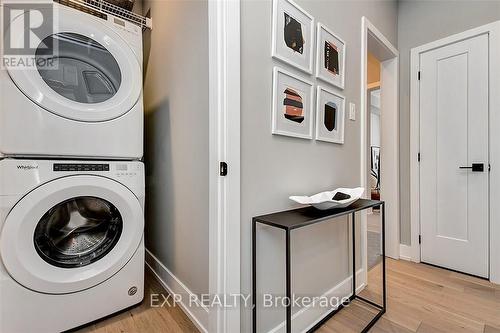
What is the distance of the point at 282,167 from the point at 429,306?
1450mm

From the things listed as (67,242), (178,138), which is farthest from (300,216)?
(67,242)

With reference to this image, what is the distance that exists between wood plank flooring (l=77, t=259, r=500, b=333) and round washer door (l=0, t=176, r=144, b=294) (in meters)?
0.33

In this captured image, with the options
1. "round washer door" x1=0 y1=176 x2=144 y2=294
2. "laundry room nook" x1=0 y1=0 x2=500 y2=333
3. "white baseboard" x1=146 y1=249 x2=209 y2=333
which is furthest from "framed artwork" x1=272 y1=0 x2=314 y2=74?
"white baseboard" x1=146 y1=249 x2=209 y2=333

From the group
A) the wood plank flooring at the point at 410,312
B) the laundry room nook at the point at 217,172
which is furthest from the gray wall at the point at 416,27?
the wood plank flooring at the point at 410,312

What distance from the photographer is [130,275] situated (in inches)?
56.3

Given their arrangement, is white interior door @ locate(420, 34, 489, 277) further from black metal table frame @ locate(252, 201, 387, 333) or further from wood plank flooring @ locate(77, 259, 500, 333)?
black metal table frame @ locate(252, 201, 387, 333)

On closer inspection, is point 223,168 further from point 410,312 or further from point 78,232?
point 410,312

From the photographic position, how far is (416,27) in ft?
7.74

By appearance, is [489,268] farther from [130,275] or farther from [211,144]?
[130,275]

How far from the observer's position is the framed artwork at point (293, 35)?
119cm

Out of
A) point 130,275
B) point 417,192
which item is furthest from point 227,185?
point 417,192

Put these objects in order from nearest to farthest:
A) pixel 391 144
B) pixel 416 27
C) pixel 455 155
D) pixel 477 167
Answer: pixel 477 167 → pixel 455 155 → pixel 416 27 → pixel 391 144

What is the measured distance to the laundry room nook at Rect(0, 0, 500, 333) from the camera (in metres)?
1.07

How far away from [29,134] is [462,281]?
3.13 m
